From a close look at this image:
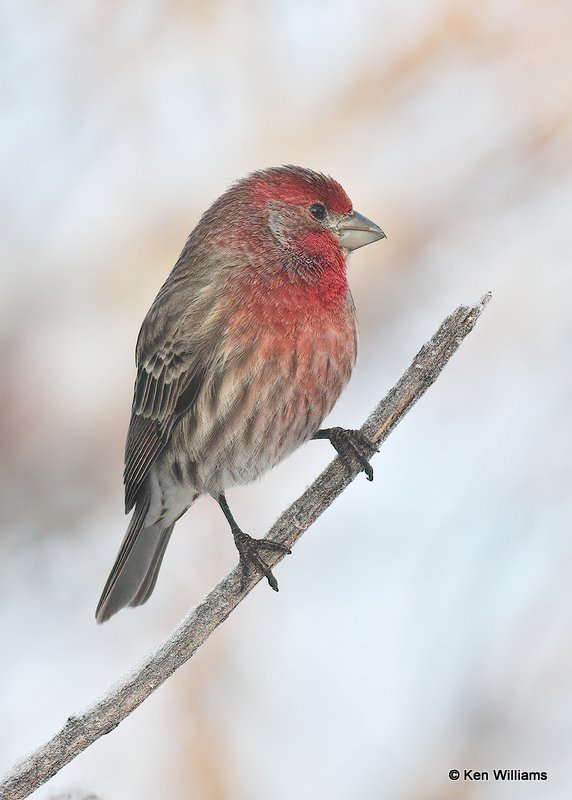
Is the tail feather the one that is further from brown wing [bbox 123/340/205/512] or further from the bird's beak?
the bird's beak

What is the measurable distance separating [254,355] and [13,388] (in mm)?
1317

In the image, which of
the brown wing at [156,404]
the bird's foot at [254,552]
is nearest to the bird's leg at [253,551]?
the bird's foot at [254,552]

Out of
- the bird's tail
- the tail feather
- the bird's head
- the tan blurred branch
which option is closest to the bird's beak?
the bird's head

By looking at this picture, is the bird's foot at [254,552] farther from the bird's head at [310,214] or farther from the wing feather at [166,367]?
the bird's head at [310,214]

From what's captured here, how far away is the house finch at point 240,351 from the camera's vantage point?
4492 millimetres

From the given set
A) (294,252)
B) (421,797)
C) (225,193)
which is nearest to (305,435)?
(294,252)

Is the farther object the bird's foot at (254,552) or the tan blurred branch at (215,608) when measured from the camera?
the bird's foot at (254,552)

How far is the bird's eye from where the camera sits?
15.7 ft

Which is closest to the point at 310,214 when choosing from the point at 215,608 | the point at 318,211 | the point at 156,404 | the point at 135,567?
the point at 318,211

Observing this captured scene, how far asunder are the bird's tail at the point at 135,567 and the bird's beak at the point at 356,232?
1383 mm

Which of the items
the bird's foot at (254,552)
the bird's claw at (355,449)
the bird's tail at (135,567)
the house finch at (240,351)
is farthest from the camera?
the bird's tail at (135,567)

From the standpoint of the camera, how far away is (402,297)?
17.3 ft

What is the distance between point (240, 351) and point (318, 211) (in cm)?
74

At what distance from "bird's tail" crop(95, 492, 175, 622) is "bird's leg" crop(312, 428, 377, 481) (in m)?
1.10
